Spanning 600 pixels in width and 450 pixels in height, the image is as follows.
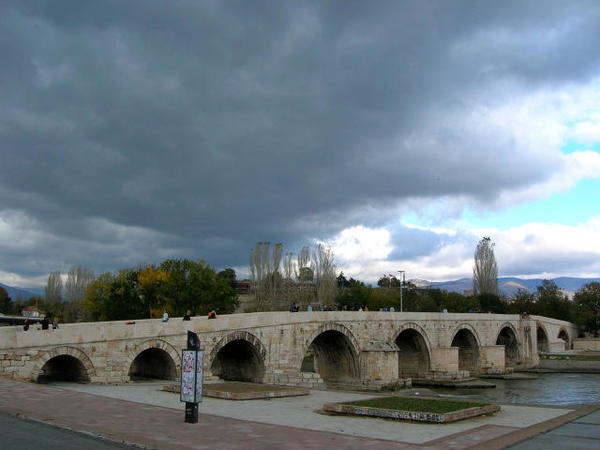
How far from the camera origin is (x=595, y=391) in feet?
83.1

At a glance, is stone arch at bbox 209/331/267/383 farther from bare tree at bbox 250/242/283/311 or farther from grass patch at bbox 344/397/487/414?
bare tree at bbox 250/242/283/311

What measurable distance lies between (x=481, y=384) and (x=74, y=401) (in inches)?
950

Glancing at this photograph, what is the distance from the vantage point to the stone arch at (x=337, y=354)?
23.6 meters

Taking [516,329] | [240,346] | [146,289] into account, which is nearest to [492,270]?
[516,329]

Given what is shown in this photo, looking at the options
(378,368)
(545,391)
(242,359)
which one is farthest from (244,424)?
(545,391)

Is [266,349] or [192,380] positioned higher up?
[192,380]

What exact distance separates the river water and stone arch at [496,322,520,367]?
653cm

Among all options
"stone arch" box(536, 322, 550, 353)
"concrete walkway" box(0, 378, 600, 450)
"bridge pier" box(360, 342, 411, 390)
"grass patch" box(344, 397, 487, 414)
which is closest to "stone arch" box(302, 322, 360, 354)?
"bridge pier" box(360, 342, 411, 390)

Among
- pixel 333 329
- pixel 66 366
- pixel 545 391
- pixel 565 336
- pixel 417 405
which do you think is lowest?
pixel 545 391

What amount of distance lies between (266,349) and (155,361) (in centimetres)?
403

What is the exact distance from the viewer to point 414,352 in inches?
1206

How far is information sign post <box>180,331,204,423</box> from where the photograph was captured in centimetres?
776

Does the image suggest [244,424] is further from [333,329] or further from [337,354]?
[337,354]

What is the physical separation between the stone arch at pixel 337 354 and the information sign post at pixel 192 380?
49.4 ft
